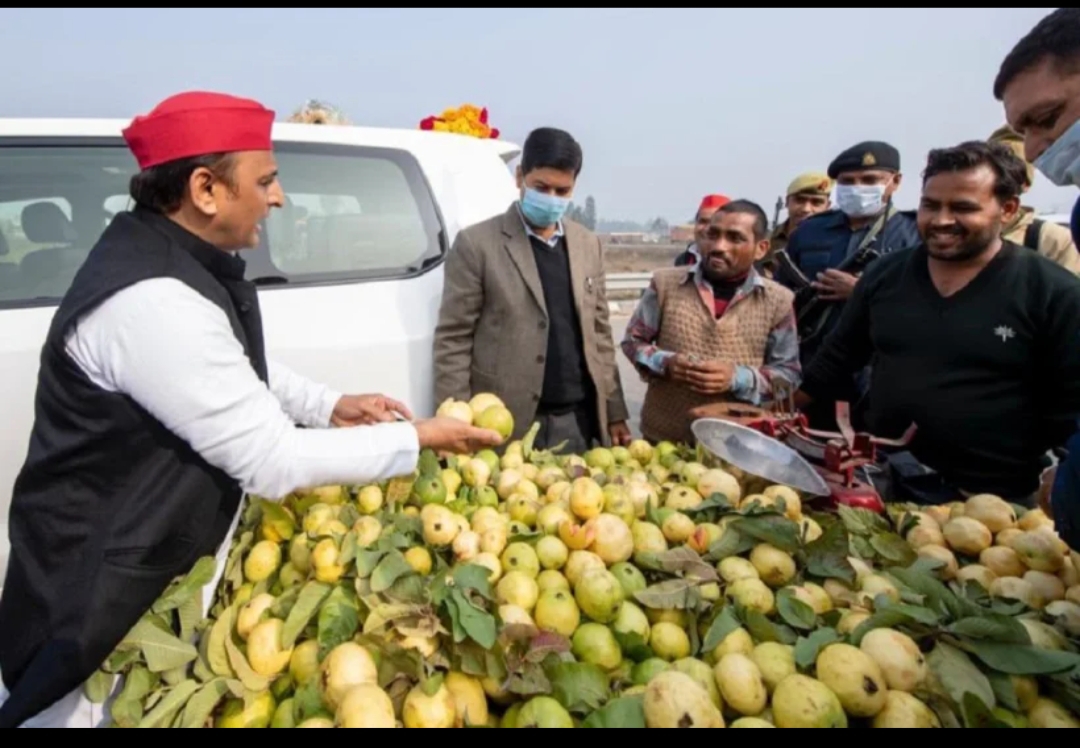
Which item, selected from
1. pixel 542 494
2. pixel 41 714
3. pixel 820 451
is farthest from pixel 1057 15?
pixel 41 714

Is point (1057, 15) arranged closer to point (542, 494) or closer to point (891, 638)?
point (891, 638)

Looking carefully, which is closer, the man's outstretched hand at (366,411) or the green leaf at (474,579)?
the green leaf at (474,579)

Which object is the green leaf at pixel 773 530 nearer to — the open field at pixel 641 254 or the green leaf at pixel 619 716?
the green leaf at pixel 619 716

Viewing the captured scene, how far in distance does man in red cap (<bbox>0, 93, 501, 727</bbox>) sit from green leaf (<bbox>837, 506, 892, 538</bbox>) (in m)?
1.36

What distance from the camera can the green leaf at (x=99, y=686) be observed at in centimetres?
144

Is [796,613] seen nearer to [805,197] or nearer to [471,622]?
[471,622]

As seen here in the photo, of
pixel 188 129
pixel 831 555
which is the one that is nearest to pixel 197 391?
pixel 188 129

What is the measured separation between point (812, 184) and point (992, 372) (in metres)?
3.27

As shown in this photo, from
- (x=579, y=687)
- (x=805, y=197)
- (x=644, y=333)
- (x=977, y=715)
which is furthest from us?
(x=805, y=197)

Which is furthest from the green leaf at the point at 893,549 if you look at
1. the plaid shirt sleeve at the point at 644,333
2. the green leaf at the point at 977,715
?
the plaid shirt sleeve at the point at 644,333

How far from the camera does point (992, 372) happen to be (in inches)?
91.5

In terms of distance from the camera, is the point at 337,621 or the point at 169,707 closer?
the point at 169,707

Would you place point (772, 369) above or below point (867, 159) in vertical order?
below

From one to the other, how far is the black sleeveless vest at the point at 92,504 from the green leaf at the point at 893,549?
70.0 inches
